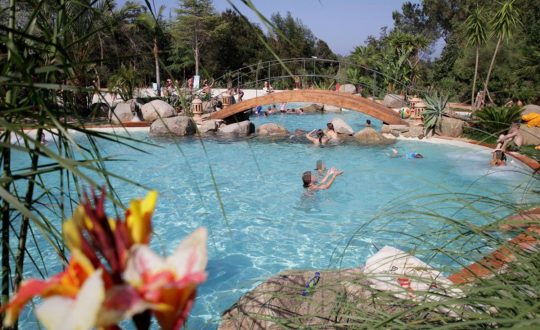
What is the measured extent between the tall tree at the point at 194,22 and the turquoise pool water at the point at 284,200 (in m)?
26.4

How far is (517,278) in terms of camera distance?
134 cm

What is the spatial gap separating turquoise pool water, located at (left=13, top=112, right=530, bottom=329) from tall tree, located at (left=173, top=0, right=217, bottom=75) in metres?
26.4

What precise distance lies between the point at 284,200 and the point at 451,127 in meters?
8.74

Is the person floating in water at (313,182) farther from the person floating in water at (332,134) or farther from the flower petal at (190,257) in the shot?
the flower petal at (190,257)

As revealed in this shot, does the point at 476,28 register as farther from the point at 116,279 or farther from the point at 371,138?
the point at 116,279

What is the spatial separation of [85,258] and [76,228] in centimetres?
3

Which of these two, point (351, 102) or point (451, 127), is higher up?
point (351, 102)

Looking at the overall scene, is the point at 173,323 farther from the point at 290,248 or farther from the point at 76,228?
the point at 290,248

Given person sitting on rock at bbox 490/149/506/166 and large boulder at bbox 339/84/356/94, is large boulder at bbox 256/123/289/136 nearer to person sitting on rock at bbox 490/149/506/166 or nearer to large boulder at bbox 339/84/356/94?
person sitting on rock at bbox 490/149/506/166

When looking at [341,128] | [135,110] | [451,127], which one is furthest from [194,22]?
[451,127]

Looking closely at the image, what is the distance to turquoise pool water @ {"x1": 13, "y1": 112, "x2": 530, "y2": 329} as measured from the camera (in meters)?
Answer: 6.28

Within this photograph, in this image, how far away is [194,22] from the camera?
129 ft

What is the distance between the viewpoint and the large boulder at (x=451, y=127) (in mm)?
14719

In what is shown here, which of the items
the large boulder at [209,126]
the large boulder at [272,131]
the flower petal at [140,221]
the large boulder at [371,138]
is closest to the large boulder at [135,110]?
the large boulder at [209,126]
